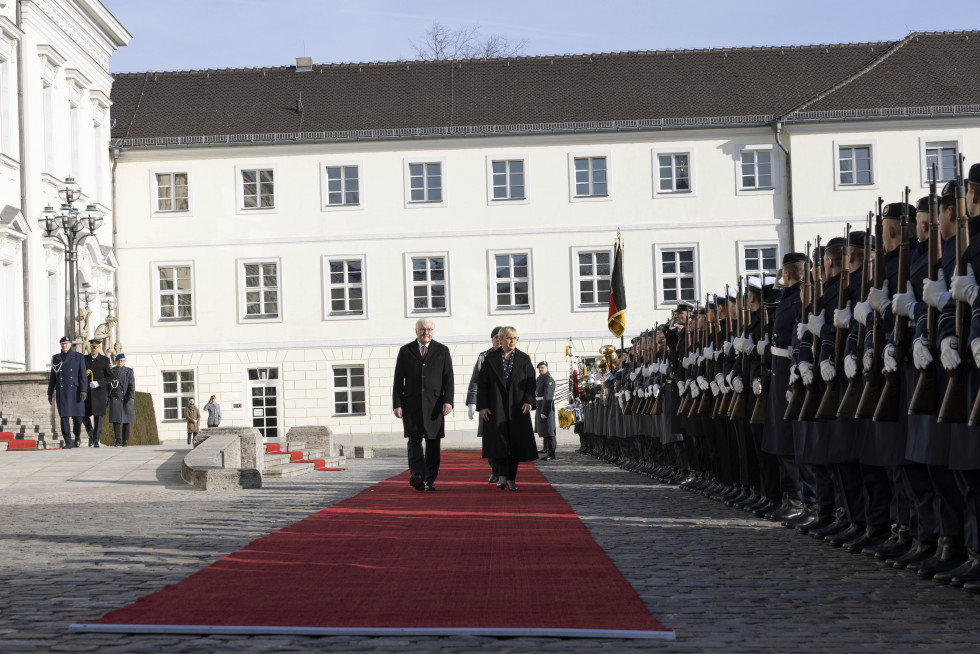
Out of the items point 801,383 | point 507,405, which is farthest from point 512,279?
point 801,383

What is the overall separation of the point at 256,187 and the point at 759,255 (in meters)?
15.7

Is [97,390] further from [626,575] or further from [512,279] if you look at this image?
[512,279]

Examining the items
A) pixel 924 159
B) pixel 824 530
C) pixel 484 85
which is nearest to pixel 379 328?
pixel 484 85

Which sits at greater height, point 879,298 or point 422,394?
point 879,298

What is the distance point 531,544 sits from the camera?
9289 millimetres

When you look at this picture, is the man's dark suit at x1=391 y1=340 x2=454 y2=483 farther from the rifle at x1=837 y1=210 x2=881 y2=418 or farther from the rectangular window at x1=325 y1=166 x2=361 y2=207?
the rectangular window at x1=325 y1=166 x2=361 y2=207

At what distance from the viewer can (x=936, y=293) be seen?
7.04 m

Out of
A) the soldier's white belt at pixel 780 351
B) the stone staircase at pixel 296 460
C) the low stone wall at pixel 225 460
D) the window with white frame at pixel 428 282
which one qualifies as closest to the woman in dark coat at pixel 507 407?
the low stone wall at pixel 225 460

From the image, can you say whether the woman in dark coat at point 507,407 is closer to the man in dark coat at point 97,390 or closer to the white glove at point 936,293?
the white glove at point 936,293

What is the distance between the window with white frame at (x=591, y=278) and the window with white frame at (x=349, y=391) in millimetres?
7163

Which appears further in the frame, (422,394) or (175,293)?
(175,293)

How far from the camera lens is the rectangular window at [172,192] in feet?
148

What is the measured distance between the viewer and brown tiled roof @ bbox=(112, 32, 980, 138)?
4544 cm

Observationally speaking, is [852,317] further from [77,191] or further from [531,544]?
[77,191]
